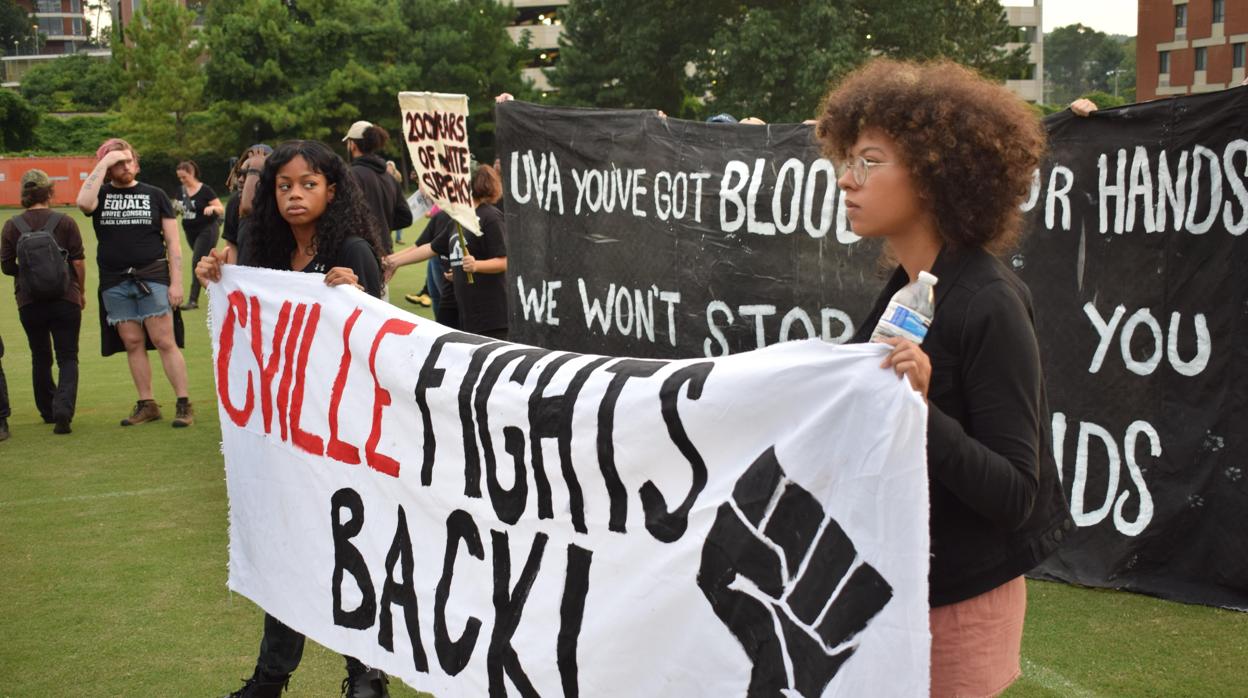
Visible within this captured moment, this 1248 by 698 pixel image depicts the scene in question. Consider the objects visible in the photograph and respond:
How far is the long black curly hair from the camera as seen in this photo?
419 centimetres

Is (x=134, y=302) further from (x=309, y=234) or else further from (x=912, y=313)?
(x=912, y=313)

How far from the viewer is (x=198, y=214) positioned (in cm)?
1523

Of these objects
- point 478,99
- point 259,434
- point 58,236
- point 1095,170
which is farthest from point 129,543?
point 478,99

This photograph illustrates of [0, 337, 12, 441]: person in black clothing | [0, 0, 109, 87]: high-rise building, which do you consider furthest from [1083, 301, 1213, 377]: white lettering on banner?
[0, 0, 109, 87]: high-rise building

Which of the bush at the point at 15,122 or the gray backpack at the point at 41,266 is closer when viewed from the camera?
the gray backpack at the point at 41,266

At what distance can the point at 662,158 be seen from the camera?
7180 millimetres

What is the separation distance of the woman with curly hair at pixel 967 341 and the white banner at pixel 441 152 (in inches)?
226

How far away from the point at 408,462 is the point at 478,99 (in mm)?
72089

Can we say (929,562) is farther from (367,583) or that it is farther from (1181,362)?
(1181,362)

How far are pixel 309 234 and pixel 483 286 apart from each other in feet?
13.1

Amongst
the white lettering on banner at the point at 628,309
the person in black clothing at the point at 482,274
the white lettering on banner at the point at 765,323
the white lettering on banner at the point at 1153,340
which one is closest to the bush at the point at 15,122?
the person in black clothing at the point at 482,274

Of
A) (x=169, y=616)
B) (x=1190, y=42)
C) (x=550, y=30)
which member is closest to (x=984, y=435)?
(x=169, y=616)

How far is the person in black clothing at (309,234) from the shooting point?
163 inches

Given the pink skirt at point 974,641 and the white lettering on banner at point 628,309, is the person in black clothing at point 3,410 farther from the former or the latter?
the pink skirt at point 974,641
